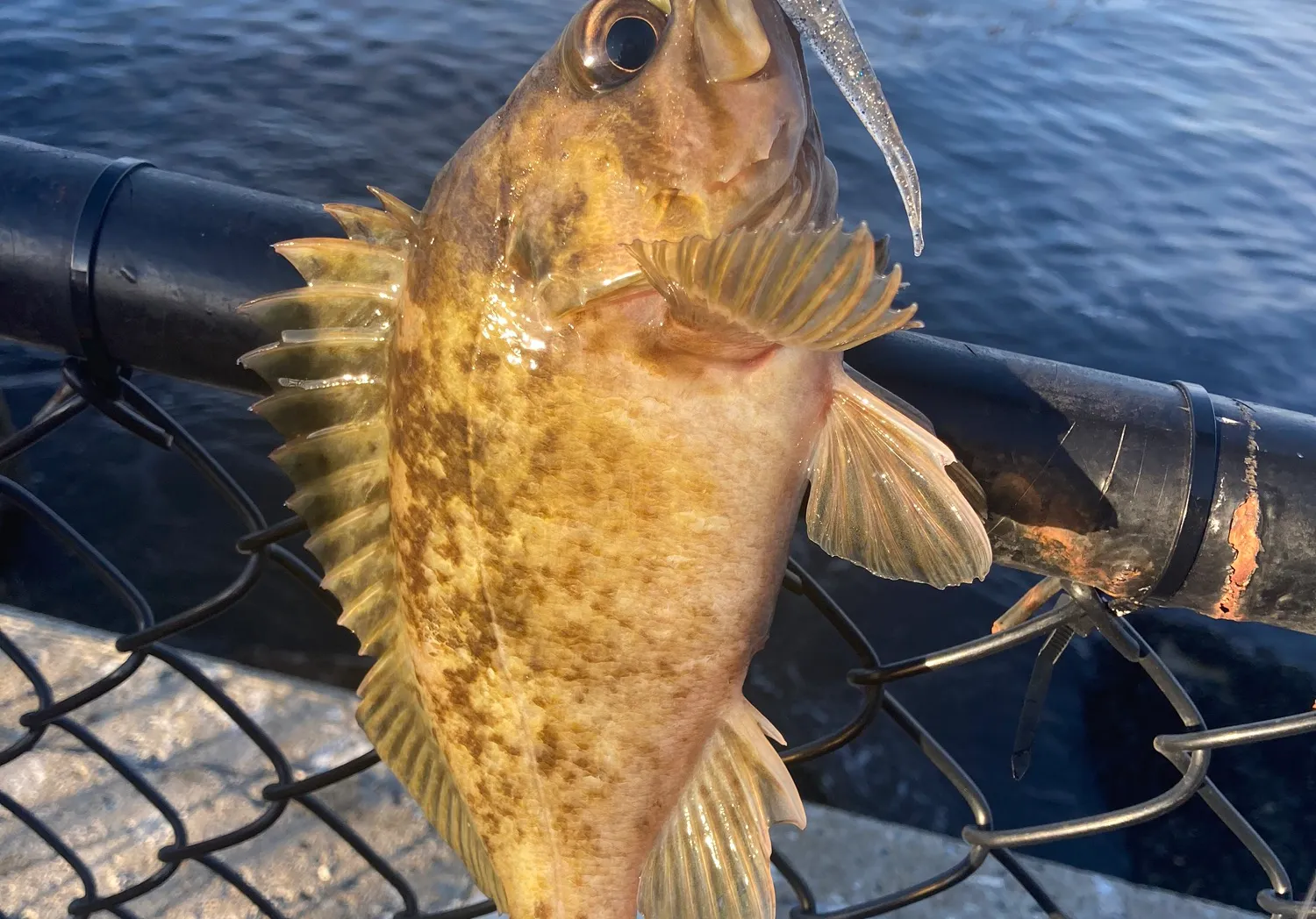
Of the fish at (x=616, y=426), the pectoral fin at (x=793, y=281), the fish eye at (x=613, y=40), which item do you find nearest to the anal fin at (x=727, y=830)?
the fish at (x=616, y=426)

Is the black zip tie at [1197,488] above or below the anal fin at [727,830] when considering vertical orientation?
above

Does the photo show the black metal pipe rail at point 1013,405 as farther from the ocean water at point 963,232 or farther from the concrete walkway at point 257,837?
the ocean water at point 963,232

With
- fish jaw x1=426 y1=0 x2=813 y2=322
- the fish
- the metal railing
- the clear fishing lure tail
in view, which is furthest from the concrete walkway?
the clear fishing lure tail

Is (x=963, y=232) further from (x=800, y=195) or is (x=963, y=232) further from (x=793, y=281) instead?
(x=793, y=281)

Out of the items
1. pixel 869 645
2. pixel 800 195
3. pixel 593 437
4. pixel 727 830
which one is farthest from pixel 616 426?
pixel 869 645

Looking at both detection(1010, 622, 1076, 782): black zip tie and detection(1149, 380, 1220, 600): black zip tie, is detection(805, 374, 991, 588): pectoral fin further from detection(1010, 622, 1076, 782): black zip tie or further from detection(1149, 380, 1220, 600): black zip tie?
detection(1010, 622, 1076, 782): black zip tie

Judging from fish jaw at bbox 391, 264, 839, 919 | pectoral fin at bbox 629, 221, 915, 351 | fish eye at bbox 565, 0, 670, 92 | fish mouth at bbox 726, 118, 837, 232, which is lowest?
→ fish jaw at bbox 391, 264, 839, 919

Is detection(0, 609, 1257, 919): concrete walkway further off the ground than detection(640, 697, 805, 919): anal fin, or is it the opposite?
detection(640, 697, 805, 919): anal fin

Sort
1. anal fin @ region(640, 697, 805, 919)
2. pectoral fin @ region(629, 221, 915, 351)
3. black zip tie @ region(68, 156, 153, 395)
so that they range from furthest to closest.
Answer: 1. anal fin @ region(640, 697, 805, 919)
2. black zip tie @ region(68, 156, 153, 395)
3. pectoral fin @ region(629, 221, 915, 351)
